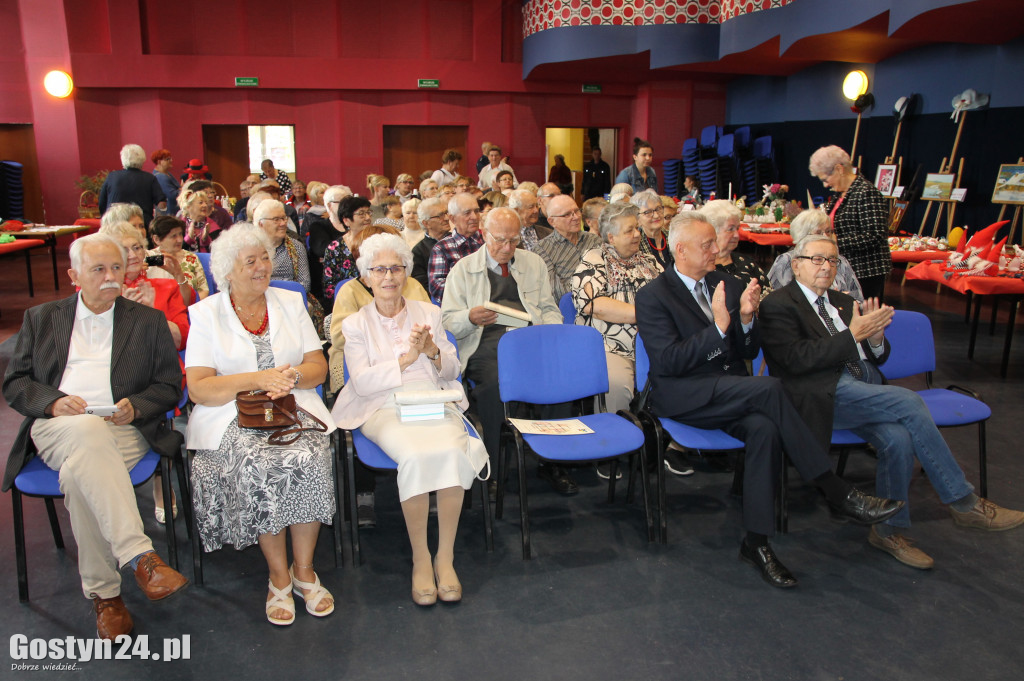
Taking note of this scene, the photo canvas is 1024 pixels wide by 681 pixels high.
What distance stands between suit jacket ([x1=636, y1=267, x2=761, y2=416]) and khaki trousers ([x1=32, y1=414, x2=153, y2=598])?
212cm

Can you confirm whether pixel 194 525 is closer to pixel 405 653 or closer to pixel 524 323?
pixel 405 653

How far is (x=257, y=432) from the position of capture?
2.92 m

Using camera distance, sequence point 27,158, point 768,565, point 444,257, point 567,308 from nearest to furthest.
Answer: point 768,565 < point 567,308 < point 444,257 < point 27,158

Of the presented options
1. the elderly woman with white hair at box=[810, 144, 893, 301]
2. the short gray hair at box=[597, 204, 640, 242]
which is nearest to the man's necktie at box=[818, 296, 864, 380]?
the short gray hair at box=[597, 204, 640, 242]

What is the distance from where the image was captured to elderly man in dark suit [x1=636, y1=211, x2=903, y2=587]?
3.07m

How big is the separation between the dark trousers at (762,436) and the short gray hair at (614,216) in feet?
4.01

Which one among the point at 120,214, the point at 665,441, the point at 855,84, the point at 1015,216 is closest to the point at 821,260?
the point at 665,441

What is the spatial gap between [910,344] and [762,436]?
4.09ft

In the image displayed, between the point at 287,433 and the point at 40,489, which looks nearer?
the point at 40,489

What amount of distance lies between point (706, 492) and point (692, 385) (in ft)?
2.58

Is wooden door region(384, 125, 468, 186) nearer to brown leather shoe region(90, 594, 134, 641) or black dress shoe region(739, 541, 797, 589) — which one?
black dress shoe region(739, 541, 797, 589)

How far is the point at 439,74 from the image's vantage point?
48.6 feet

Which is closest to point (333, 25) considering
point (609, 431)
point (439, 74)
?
point (439, 74)

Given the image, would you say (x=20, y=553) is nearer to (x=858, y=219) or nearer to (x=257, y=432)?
(x=257, y=432)
